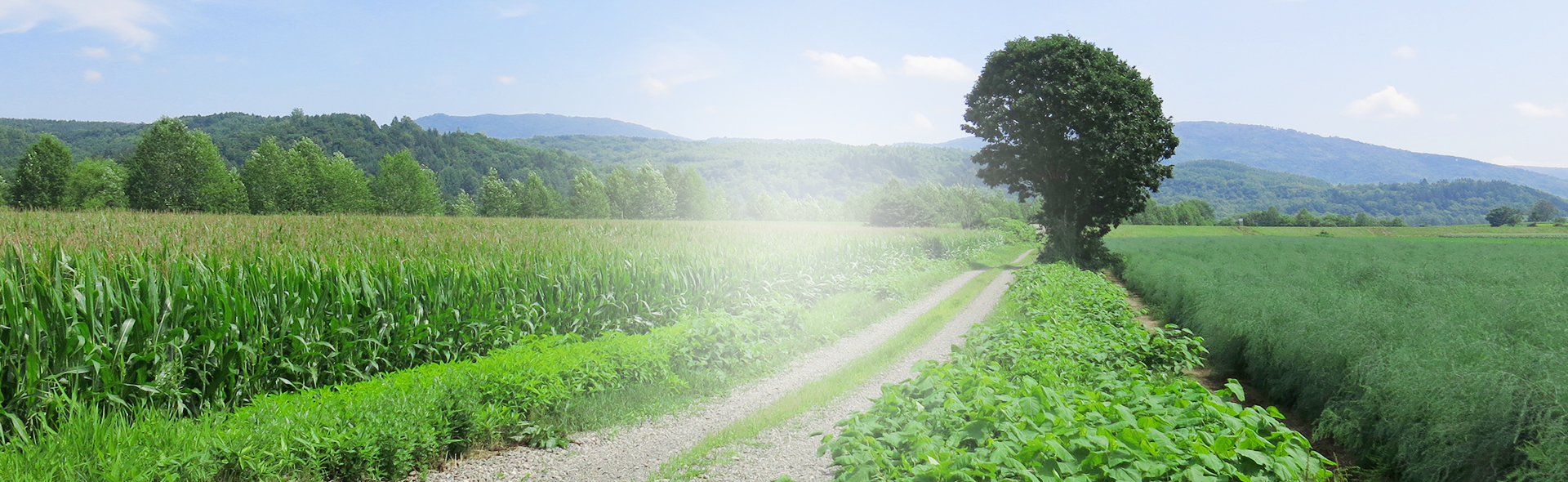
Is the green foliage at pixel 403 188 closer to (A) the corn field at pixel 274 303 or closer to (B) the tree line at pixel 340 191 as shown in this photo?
(B) the tree line at pixel 340 191

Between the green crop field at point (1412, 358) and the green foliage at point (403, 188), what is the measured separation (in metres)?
67.0

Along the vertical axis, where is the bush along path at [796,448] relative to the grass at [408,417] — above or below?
below

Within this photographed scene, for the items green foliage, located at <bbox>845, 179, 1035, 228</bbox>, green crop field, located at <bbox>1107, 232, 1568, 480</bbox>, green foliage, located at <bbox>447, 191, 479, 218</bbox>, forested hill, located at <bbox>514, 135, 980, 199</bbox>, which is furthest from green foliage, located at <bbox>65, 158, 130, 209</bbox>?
green foliage, located at <bbox>845, 179, 1035, 228</bbox>

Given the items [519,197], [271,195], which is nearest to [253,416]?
[271,195]

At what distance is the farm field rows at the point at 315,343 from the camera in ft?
16.9

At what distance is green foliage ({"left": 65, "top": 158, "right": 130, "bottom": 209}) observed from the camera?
149 ft

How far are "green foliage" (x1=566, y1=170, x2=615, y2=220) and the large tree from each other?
Answer: 50.6m

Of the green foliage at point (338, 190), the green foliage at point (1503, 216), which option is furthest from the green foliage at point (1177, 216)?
the green foliage at point (338, 190)

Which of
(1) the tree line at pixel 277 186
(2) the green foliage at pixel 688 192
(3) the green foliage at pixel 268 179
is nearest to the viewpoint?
(1) the tree line at pixel 277 186

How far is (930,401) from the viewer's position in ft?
16.3

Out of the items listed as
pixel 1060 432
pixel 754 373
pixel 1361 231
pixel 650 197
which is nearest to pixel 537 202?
pixel 650 197

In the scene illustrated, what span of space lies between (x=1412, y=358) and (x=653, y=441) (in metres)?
7.45

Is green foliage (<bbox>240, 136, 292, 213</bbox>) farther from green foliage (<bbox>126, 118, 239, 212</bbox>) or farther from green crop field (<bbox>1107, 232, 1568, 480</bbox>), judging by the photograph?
green crop field (<bbox>1107, 232, 1568, 480</bbox>)

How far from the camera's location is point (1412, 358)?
606 cm
